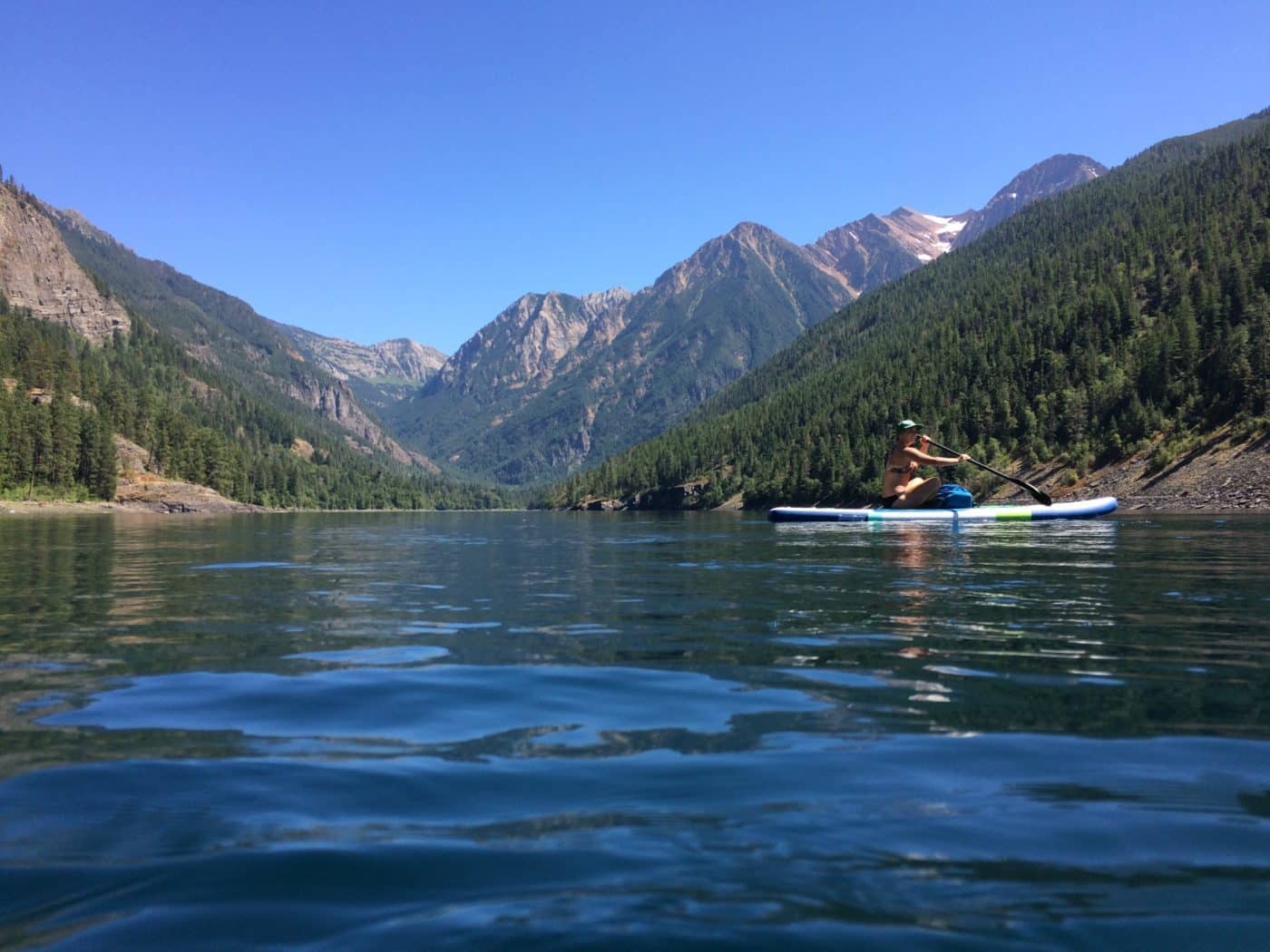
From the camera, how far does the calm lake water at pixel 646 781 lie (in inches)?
130

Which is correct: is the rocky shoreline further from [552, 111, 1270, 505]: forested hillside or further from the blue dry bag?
the blue dry bag

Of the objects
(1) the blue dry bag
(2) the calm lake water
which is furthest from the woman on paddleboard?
(2) the calm lake water

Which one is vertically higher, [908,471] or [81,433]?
[81,433]

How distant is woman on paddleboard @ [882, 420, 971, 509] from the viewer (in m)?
32.8

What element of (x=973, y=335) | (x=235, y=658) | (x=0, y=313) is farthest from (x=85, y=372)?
(x=235, y=658)

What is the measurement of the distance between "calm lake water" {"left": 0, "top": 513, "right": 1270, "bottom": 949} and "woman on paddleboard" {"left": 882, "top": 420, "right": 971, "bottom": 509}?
20769mm

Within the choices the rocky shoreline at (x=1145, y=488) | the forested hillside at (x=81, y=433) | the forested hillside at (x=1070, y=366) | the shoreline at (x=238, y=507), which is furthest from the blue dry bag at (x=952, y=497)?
the forested hillside at (x=81, y=433)

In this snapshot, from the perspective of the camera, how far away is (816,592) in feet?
49.6

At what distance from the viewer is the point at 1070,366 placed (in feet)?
404

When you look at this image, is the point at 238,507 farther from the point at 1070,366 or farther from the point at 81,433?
the point at 1070,366

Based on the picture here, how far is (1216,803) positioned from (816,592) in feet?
35.3

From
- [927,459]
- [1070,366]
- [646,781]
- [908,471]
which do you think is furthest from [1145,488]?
[646,781]

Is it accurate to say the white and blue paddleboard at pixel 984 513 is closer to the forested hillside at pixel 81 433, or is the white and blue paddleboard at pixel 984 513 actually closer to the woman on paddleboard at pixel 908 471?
the woman on paddleboard at pixel 908 471

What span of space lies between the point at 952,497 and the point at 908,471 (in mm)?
2066
